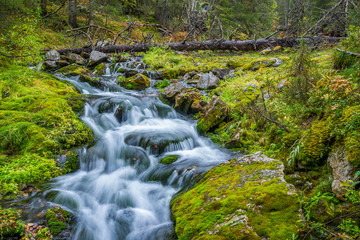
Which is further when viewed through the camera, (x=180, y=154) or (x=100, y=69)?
(x=100, y=69)

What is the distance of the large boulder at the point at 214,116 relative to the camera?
286 inches

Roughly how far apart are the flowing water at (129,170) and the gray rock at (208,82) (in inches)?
107

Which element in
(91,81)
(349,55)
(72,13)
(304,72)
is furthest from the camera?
(72,13)

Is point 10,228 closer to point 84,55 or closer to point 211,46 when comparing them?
point 84,55

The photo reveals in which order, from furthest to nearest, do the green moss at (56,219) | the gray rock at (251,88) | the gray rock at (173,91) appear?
the gray rock at (173,91), the gray rock at (251,88), the green moss at (56,219)

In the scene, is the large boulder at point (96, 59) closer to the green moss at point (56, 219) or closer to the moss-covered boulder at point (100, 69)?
the moss-covered boulder at point (100, 69)

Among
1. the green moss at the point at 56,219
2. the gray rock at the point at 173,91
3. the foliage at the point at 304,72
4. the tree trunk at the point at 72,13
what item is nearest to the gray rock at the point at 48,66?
the gray rock at the point at 173,91

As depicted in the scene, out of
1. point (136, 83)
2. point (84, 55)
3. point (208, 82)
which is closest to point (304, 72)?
point (208, 82)

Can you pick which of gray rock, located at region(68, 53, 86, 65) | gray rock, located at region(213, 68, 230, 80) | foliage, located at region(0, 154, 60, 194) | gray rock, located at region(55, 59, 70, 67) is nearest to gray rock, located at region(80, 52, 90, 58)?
gray rock, located at region(68, 53, 86, 65)

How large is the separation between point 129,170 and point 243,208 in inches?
136

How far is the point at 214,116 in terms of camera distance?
24.0 feet

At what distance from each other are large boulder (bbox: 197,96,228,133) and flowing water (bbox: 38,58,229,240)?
0.40 meters

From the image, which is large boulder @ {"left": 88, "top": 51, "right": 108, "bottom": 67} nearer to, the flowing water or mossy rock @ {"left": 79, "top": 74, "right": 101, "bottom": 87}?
mossy rock @ {"left": 79, "top": 74, "right": 101, "bottom": 87}

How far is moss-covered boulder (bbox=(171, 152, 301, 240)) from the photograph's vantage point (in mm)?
2386
